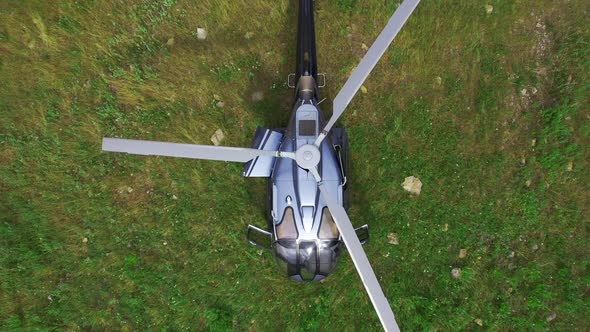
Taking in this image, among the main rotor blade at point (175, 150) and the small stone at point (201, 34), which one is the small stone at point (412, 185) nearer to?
the main rotor blade at point (175, 150)

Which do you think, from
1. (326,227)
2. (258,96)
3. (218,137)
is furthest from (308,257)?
(258,96)

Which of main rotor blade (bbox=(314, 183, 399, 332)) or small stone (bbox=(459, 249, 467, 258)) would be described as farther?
small stone (bbox=(459, 249, 467, 258))

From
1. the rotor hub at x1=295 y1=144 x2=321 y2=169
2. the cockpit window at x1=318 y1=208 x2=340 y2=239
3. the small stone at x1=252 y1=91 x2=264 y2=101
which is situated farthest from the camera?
the small stone at x1=252 y1=91 x2=264 y2=101

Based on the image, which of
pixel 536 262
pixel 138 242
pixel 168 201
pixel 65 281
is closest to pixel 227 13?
pixel 168 201

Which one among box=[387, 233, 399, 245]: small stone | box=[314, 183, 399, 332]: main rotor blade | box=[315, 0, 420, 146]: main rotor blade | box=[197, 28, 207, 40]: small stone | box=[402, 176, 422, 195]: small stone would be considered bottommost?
box=[314, 183, 399, 332]: main rotor blade

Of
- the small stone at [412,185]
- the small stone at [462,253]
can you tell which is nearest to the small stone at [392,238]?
the small stone at [412,185]

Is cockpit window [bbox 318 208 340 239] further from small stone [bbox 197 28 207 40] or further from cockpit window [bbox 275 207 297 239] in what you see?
small stone [bbox 197 28 207 40]

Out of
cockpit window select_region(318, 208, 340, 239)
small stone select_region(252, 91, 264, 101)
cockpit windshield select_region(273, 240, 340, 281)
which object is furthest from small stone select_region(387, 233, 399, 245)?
small stone select_region(252, 91, 264, 101)
